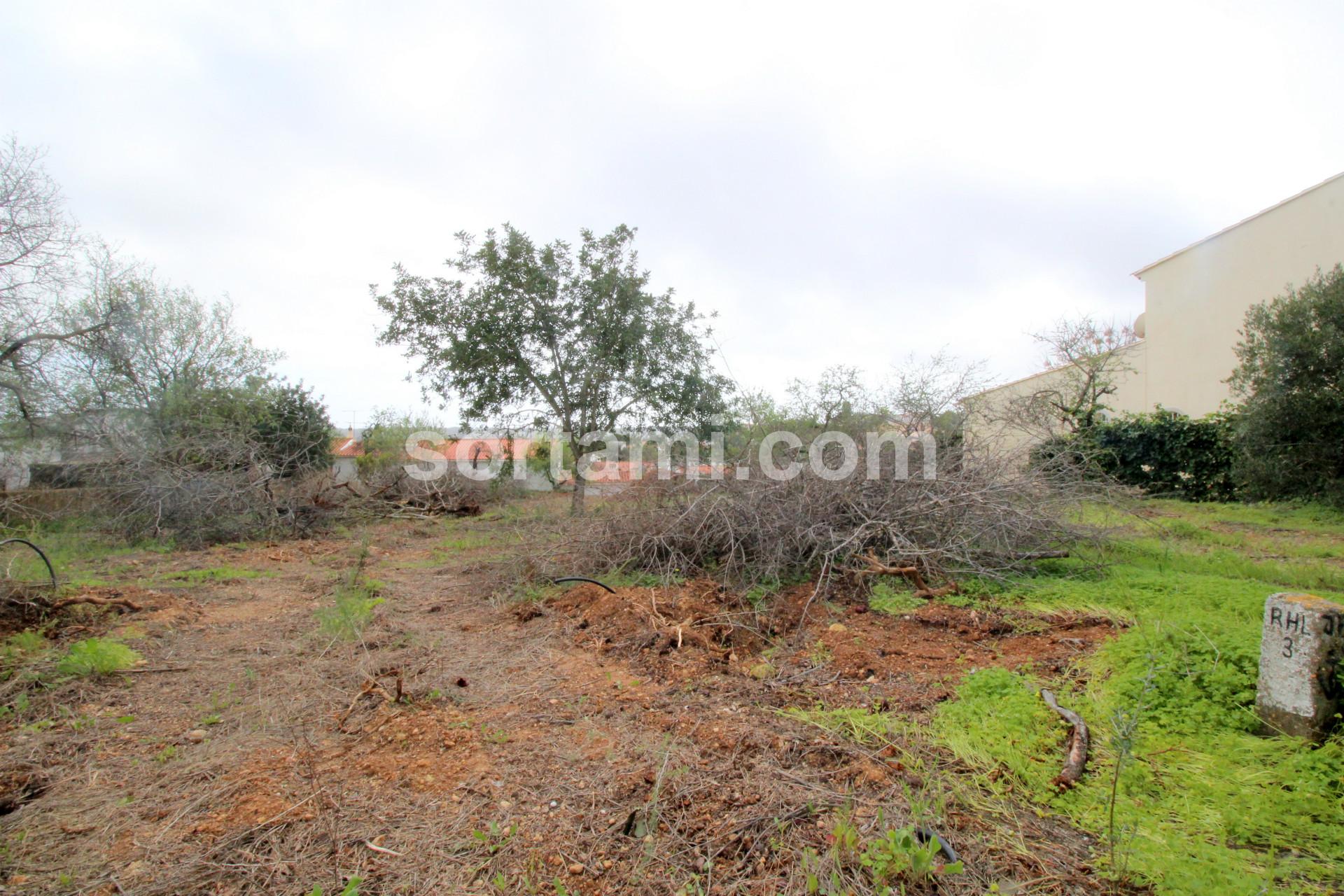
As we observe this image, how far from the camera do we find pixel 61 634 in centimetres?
479

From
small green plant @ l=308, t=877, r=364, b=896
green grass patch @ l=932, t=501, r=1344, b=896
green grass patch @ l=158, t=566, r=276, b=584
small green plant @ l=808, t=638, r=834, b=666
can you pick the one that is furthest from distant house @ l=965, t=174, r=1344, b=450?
small green plant @ l=308, t=877, r=364, b=896

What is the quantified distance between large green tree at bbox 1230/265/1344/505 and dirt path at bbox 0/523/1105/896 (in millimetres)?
8795

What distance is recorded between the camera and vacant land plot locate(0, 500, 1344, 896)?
7.04 ft

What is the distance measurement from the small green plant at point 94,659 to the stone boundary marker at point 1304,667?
621 cm

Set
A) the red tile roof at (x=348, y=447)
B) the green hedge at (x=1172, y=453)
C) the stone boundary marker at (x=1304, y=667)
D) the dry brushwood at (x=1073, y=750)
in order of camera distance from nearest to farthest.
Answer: the dry brushwood at (x=1073, y=750) → the stone boundary marker at (x=1304, y=667) → the green hedge at (x=1172, y=453) → the red tile roof at (x=348, y=447)

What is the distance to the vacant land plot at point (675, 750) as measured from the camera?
A: 84.5 inches

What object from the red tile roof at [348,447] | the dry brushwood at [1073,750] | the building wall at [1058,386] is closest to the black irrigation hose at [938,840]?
Answer: the dry brushwood at [1073,750]

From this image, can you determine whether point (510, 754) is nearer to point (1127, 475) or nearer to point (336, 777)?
point (336, 777)

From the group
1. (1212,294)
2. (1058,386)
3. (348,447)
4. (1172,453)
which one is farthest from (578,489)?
(1212,294)

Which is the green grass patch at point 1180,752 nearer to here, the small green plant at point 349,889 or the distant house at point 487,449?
the small green plant at point 349,889

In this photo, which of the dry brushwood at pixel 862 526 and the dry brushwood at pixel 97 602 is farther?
the dry brushwood at pixel 862 526

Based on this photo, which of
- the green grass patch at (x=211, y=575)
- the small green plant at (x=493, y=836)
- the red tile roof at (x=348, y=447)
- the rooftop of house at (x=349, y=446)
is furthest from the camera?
the rooftop of house at (x=349, y=446)

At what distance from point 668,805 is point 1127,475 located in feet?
48.7

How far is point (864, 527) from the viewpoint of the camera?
18.9 ft
